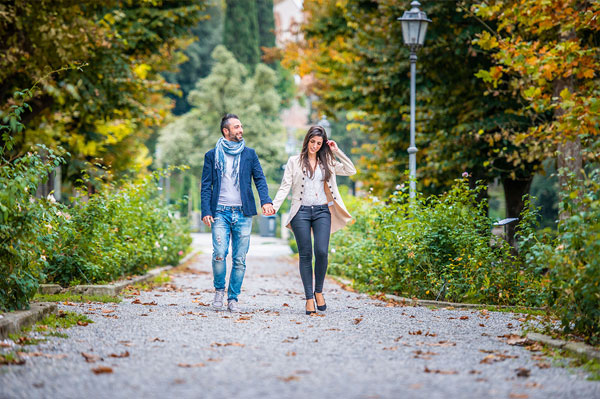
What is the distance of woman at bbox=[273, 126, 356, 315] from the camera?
8.20 m

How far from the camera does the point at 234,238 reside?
841 cm

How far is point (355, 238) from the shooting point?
14945 millimetres

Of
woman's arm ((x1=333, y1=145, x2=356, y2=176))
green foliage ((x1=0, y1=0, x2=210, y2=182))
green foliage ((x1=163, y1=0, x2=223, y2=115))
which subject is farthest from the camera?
green foliage ((x1=163, y1=0, x2=223, y2=115))

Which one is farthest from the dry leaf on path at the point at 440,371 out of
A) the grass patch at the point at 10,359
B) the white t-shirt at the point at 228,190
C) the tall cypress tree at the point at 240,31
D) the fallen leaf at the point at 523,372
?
the tall cypress tree at the point at 240,31

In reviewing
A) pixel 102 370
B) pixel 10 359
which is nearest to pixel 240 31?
pixel 10 359

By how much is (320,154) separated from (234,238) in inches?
50.8

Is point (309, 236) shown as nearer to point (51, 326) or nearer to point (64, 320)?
point (64, 320)

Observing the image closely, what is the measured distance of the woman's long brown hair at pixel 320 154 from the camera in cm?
828

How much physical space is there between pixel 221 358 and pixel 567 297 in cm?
272

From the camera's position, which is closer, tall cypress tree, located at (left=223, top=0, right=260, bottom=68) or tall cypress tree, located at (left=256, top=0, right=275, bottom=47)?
tall cypress tree, located at (left=223, top=0, right=260, bottom=68)

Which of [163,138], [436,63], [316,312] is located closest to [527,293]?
[316,312]

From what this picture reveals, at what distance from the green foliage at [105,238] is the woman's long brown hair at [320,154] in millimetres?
2576

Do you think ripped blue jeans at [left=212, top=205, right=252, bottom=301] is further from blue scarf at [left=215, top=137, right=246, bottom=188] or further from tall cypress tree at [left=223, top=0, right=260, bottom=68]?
tall cypress tree at [left=223, top=0, right=260, bottom=68]

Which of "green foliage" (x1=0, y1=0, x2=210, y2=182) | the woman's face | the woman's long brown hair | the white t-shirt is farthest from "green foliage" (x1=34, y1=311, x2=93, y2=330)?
"green foliage" (x1=0, y1=0, x2=210, y2=182)
